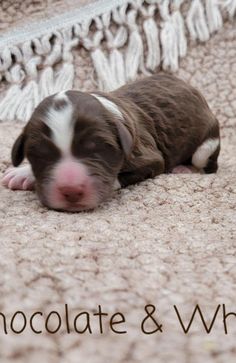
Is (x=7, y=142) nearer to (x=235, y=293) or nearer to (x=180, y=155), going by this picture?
(x=180, y=155)

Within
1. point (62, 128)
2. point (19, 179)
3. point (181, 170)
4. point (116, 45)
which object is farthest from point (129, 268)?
point (116, 45)

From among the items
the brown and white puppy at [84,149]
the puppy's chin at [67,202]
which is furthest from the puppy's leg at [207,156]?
the puppy's chin at [67,202]

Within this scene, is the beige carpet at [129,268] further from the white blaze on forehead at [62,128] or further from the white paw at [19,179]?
the white blaze on forehead at [62,128]

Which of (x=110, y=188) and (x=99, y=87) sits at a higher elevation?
(x=110, y=188)

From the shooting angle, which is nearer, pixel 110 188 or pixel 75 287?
pixel 75 287

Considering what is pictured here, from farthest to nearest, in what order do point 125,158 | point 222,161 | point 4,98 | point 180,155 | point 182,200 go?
1. point 4,98
2. point 222,161
3. point 180,155
4. point 125,158
5. point 182,200

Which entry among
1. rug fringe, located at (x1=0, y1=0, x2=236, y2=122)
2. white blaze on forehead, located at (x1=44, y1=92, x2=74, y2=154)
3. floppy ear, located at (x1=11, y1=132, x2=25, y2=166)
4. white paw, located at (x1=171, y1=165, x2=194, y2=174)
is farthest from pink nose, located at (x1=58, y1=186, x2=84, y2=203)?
rug fringe, located at (x1=0, y1=0, x2=236, y2=122)

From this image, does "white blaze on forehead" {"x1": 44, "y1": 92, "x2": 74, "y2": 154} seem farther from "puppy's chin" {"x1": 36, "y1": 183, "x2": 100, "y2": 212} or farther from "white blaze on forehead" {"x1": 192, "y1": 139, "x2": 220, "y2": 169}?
"white blaze on forehead" {"x1": 192, "y1": 139, "x2": 220, "y2": 169}

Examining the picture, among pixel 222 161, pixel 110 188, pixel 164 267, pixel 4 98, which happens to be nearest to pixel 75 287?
pixel 164 267
